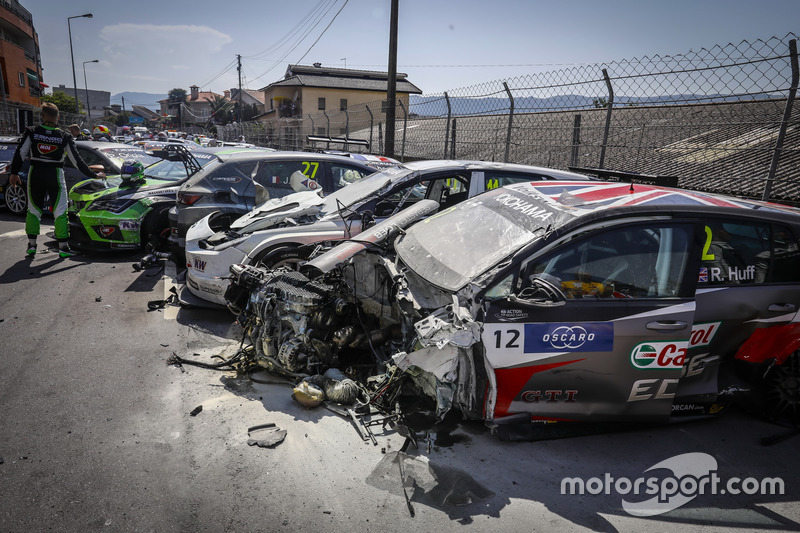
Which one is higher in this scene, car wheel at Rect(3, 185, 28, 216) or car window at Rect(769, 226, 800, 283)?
car window at Rect(769, 226, 800, 283)

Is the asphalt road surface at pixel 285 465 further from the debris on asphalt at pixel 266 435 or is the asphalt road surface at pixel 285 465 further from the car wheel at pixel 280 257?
the car wheel at pixel 280 257

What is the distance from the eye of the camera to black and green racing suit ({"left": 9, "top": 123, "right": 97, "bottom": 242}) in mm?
7332

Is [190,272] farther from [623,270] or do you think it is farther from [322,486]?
[623,270]

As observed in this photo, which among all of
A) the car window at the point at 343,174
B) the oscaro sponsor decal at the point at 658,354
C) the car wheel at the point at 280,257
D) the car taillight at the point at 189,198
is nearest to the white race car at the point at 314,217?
the car wheel at the point at 280,257

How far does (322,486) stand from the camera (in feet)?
9.58

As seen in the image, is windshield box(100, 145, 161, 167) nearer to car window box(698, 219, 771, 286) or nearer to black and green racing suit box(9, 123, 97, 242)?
black and green racing suit box(9, 123, 97, 242)

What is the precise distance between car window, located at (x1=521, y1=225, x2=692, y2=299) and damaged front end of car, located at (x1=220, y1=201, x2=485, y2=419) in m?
0.75

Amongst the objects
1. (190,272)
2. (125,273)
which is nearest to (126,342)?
(190,272)

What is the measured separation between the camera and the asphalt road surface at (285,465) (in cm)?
269

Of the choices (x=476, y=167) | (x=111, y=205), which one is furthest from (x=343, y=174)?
(x=111, y=205)

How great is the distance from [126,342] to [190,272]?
3.22 feet

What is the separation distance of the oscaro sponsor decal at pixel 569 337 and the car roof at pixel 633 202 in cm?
73

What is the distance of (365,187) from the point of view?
6168 millimetres

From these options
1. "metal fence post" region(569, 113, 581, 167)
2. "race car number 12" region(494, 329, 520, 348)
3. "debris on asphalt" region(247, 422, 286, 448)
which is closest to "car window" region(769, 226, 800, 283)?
"race car number 12" region(494, 329, 520, 348)
